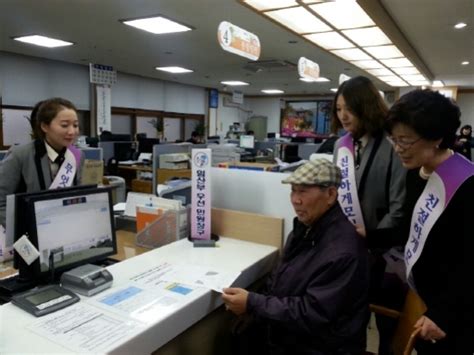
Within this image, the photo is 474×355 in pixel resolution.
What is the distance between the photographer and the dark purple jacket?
4.05 ft

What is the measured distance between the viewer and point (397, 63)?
682cm

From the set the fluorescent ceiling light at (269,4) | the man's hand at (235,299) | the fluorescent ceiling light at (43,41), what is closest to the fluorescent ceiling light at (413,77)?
the fluorescent ceiling light at (269,4)

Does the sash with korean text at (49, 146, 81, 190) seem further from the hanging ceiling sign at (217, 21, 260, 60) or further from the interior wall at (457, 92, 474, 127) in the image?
the interior wall at (457, 92, 474, 127)

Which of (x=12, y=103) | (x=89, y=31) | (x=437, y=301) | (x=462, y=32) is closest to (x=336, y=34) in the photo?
(x=462, y=32)

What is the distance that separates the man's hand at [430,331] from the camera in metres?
1.18

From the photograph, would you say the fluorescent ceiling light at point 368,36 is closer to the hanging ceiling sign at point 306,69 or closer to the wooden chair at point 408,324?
the hanging ceiling sign at point 306,69

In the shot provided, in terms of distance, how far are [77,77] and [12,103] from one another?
162 cm

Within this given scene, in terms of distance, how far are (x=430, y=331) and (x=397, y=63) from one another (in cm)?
658

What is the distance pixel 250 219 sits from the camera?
195cm

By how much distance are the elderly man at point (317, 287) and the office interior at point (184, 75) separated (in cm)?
24

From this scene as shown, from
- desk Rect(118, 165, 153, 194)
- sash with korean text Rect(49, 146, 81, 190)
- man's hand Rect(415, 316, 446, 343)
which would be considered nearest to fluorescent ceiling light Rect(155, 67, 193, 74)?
desk Rect(118, 165, 153, 194)

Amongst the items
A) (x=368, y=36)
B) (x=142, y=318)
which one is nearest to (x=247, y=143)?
(x=368, y=36)

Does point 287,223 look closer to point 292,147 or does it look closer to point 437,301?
point 437,301

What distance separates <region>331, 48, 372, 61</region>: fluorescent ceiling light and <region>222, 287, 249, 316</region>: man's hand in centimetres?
506
